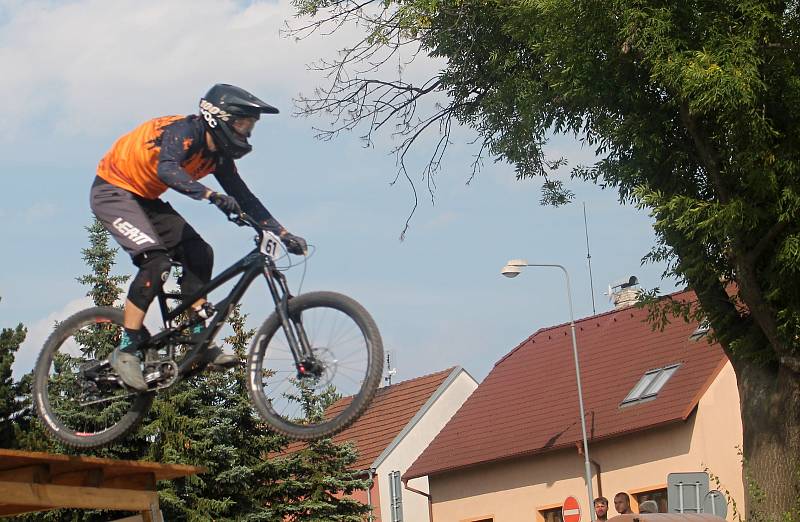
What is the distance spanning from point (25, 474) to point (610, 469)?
2388cm

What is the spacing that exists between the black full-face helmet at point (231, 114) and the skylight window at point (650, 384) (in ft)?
87.5

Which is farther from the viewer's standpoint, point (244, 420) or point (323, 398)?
point (244, 420)

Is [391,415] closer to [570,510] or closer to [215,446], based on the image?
[570,510]

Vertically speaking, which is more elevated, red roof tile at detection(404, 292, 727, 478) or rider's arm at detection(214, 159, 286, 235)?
red roof tile at detection(404, 292, 727, 478)

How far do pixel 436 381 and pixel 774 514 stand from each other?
29.1 m

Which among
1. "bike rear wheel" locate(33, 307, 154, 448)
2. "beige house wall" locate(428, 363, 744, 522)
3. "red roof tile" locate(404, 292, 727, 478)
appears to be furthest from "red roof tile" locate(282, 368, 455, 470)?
"bike rear wheel" locate(33, 307, 154, 448)

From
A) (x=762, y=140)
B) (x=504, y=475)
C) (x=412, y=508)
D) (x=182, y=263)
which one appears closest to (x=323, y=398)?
(x=182, y=263)

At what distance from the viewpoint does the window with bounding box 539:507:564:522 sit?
112 feet

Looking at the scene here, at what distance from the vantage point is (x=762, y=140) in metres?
16.1

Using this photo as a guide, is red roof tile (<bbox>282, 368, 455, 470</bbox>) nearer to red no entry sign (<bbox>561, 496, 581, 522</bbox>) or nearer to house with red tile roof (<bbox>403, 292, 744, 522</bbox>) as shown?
house with red tile roof (<bbox>403, 292, 744, 522</bbox>)

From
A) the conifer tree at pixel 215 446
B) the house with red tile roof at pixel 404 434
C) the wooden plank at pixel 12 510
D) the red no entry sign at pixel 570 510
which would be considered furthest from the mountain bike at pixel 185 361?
the house with red tile roof at pixel 404 434

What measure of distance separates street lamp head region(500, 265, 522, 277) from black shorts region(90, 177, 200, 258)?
16283 millimetres

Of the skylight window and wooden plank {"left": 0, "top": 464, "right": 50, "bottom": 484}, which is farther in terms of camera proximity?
the skylight window

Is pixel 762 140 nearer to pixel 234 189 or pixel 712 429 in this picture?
pixel 234 189
